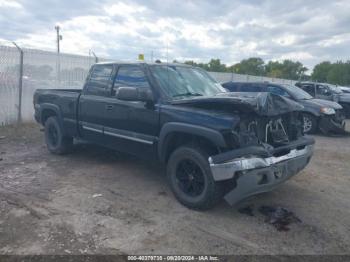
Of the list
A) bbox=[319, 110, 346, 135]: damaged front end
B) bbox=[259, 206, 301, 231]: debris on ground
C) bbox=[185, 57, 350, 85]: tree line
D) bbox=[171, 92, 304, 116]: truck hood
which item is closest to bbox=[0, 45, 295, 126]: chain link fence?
bbox=[171, 92, 304, 116]: truck hood

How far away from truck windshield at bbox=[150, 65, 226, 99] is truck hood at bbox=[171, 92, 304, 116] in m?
0.40

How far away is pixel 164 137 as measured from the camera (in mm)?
4652

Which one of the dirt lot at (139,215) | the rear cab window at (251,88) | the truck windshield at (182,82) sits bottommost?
the dirt lot at (139,215)

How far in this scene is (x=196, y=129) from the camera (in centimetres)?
420

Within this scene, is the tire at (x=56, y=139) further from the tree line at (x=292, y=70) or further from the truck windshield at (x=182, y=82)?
the tree line at (x=292, y=70)

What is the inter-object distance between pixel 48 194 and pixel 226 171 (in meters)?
2.62

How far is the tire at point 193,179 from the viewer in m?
4.16

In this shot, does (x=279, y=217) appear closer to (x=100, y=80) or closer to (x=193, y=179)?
(x=193, y=179)

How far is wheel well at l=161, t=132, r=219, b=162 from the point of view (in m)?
4.29

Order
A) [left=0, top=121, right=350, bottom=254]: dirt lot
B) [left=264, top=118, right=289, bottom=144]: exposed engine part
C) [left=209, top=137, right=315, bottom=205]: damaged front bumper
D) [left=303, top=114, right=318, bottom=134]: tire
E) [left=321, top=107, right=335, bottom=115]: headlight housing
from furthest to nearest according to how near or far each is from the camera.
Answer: [left=303, top=114, right=318, bottom=134]: tire < [left=321, top=107, right=335, bottom=115]: headlight housing < [left=264, top=118, right=289, bottom=144]: exposed engine part < [left=209, top=137, right=315, bottom=205]: damaged front bumper < [left=0, top=121, right=350, bottom=254]: dirt lot

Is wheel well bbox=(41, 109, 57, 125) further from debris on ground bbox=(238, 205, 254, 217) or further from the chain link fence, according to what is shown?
debris on ground bbox=(238, 205, 254, 217)

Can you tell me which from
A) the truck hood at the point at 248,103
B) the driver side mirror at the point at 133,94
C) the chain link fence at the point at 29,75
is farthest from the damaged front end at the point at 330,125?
the chain link fence at the point at 29,75

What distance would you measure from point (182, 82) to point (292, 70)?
7741 cm

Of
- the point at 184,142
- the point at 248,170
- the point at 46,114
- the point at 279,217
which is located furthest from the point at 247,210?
the point at 46,114
